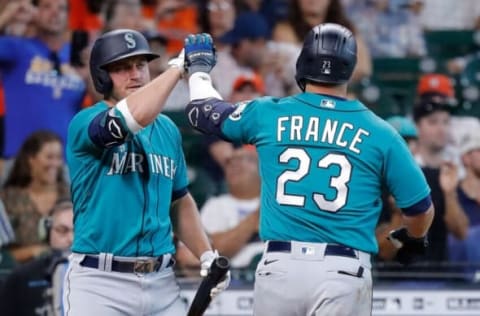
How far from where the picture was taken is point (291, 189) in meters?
5.22

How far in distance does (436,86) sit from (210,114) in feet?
14.7

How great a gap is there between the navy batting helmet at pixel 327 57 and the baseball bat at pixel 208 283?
2.76ft

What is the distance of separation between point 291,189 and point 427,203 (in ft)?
1.95

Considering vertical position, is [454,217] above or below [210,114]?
below

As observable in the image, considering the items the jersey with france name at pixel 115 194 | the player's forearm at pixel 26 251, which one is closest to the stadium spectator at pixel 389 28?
the player's forearm at pixel 26 251

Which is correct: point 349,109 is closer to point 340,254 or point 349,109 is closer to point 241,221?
point 340,254

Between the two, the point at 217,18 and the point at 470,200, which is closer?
the point at 470,200

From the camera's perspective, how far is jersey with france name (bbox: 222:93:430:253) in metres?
5.20

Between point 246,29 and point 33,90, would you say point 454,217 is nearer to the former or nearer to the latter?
point 246,29

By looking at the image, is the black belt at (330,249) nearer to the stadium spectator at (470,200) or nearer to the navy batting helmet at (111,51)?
the navy batting helmet at (111,51)

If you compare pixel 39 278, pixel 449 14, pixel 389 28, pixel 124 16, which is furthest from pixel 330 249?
pixel 449 14

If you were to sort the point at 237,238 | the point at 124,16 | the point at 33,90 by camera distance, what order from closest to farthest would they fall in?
the point at 237,238 < the point at 33,90 < the point at 124,16

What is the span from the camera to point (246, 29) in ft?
34.0

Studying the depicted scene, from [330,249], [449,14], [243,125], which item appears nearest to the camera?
[330,249]
